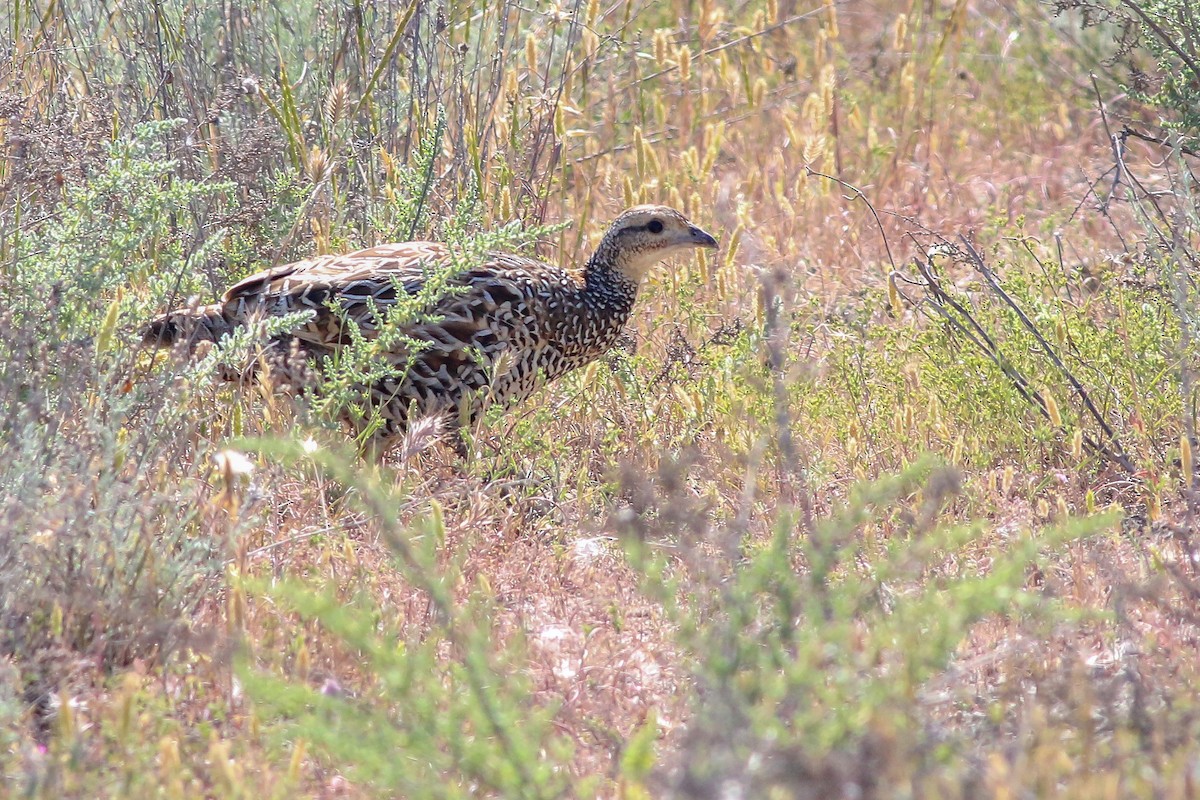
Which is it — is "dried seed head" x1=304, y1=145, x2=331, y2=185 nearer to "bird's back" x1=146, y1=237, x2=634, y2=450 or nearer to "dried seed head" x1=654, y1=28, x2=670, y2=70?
"bird's back" x1=146, y1=237, x2=634, y2=450

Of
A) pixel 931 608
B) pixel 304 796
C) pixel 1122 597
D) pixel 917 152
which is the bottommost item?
pixel 917 152

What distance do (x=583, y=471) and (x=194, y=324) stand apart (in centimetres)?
139

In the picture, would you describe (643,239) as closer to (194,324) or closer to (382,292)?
(382,292)

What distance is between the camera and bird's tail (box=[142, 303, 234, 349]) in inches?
182

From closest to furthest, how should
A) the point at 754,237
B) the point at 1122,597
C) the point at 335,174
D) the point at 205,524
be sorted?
1. the point at 1122,597
2. the point at 205,524
3. the point at 335,174
4. the point at 754,237

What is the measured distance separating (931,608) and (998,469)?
2.70 m

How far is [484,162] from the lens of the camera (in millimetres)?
6504

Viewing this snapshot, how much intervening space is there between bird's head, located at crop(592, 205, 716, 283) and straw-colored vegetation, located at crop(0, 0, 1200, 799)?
242 millimetres

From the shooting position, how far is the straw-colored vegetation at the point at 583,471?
267 centimetres

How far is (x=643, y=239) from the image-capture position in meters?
6.00

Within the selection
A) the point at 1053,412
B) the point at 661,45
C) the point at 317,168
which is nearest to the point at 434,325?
the point at 317,168

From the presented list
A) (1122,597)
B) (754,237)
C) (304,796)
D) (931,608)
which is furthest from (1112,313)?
(304,796)

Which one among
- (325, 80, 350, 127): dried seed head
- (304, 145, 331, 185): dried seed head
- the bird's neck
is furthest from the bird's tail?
the bird's neck

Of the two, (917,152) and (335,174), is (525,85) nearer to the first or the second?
(335,174)
